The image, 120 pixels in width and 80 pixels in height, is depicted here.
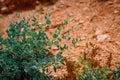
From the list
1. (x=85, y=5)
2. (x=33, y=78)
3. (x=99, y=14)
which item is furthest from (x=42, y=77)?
(x=85, y=5)

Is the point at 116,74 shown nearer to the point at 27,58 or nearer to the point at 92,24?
the point at 27,58

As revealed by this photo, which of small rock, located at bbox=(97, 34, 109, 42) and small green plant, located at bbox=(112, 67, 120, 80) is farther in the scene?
small rock, located at bbox=(97, 34, 109, 42)

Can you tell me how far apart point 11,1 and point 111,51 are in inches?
57.9

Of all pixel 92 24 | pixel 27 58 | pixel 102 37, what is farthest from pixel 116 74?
pixel 92 24

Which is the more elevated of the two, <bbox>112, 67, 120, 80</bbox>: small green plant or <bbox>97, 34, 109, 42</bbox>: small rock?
<bbox>97, 34, 109, 42</bbox>: small rock

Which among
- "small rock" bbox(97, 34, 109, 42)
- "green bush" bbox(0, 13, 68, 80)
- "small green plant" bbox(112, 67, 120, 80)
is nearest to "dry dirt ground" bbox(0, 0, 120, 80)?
"small rock" bbox(97, 34, 109, 42)

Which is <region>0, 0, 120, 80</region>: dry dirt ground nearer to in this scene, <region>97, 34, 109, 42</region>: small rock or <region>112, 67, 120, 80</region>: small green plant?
<region>97, 34, 109, 42</region>: small rock

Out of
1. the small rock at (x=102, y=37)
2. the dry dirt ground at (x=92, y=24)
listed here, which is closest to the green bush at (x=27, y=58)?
the dry dirt ground at (x=92, y=24)

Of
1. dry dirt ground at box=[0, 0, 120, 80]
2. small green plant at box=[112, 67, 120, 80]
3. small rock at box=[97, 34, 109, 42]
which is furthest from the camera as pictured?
small rock at box=[97, 34, 109, 42]

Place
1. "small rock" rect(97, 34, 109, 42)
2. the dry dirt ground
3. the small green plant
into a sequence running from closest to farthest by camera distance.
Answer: the small green plant, the dry dirt ground, "small rock" rect(97, 34, 109, 42)

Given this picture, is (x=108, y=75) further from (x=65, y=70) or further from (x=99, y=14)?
(x=99, y=14)

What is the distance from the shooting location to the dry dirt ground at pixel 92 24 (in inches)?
84.9

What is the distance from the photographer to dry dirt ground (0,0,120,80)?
2156 mm

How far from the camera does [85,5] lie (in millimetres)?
2879
